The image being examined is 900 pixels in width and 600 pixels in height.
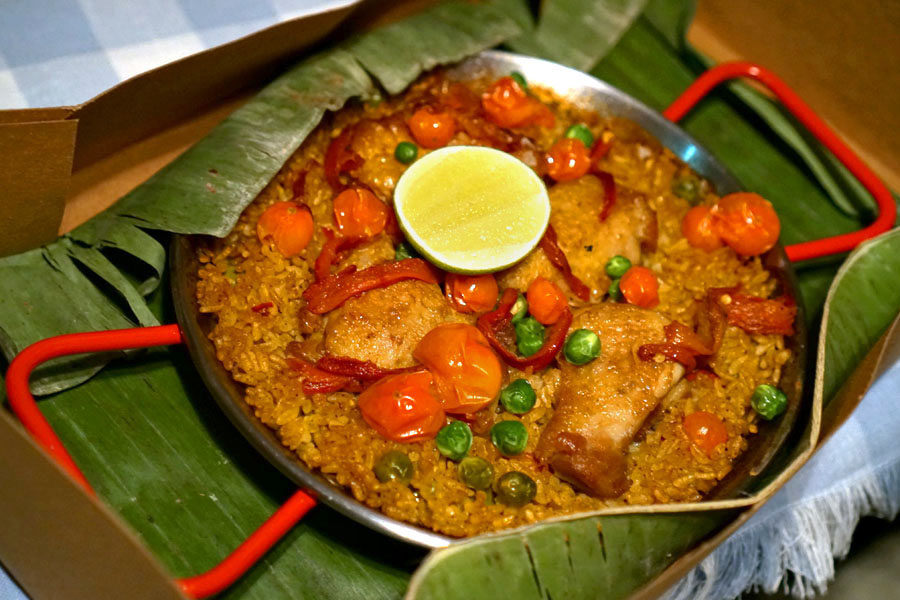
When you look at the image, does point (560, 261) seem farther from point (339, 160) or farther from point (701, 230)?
point (339, 160)

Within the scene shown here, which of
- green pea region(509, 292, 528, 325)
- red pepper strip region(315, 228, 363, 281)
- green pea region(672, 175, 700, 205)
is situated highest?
green pea region(672, 175, 700, 205)

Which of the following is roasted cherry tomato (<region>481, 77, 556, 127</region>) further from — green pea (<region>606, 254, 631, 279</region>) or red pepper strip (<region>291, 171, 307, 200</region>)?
red pepper strip (<region>291, 171, 307, 200</region>)

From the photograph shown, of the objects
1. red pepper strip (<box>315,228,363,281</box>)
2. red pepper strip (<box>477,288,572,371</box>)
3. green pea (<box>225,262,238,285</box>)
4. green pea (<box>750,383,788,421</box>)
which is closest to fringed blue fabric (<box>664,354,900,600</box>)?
green pea (<box>750,383,788,421</box>)

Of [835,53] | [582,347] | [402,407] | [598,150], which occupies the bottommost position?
[402,407]

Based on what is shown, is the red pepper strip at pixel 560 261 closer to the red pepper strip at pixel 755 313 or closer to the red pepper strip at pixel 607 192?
the red pepper strip at pixel 607 192

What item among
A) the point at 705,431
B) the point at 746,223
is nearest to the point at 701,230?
the point at 746,223
